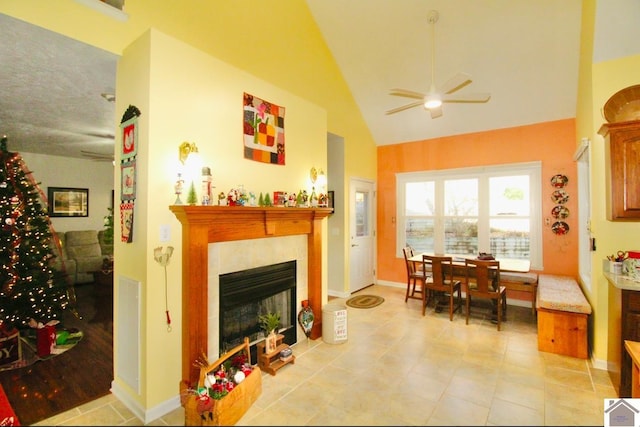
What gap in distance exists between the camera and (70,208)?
6.41 m

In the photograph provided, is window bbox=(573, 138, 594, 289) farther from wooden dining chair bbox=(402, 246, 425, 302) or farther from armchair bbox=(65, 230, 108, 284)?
armchair bbox=(65, 230, 108, 284)

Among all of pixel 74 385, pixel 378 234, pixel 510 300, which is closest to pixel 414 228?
pixel 378 234

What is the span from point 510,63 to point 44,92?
549 centimetres

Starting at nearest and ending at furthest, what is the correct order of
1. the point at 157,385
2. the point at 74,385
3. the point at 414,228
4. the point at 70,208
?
the point at 157,385, the point at 74,385, the point at 414,228, the point at 70,208

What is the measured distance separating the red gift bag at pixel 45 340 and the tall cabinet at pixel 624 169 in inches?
217

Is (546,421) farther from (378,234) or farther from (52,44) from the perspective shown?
(378,234)

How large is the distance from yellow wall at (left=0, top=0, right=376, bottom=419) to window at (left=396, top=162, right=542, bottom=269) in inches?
113

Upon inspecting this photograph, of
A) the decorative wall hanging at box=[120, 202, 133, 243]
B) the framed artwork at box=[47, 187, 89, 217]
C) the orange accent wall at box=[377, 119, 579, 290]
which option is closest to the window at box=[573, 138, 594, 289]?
the orange accent wall at box=[377, 119, 579, 290]

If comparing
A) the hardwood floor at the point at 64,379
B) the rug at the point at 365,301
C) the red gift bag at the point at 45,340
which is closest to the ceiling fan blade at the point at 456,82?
the rug at the point at 365,301

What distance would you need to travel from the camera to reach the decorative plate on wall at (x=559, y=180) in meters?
4.44

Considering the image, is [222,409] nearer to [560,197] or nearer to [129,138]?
[129,138]

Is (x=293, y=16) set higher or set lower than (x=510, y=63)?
higher

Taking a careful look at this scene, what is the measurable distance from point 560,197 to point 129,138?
18.1ft

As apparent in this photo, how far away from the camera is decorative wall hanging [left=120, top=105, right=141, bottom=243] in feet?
7.56
